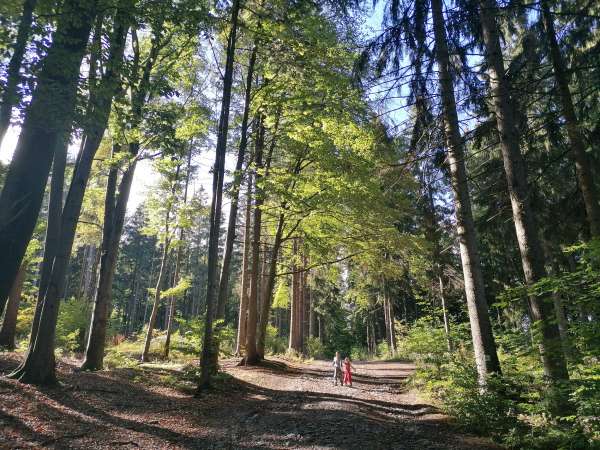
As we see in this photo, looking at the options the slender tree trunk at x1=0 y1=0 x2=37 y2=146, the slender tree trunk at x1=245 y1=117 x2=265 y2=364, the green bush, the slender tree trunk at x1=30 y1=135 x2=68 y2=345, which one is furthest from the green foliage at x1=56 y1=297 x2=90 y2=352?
the slender tree trunk at x1=0 y1=0 x2=37 y2=146

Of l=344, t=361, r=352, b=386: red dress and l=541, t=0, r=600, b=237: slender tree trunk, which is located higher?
l=541, t=0, r=600, b=237: slender tree trunk

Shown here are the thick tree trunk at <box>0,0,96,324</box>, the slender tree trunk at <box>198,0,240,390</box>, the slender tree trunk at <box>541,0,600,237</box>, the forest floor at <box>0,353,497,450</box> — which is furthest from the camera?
the slender tree trunk at <box>198,0,240,390</box>

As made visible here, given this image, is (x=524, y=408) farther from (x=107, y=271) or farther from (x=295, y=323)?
(x=295, y=323)

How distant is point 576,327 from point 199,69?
1613 cm

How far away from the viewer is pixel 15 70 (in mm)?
5676

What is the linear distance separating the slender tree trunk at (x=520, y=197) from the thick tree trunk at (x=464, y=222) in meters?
0.93

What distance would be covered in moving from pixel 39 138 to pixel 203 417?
5907 millimetres

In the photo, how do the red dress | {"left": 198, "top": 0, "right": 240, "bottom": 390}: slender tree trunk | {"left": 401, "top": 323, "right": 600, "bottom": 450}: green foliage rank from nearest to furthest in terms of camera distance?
{"left": 401, "top": 323, "right": 600, "bottom": 450}: green foliage < {"left": 198, "top": 0, "right": 240, "bottom": 390}: slender tree trunk < the red dress

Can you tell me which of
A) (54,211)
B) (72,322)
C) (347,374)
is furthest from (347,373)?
(72,322)

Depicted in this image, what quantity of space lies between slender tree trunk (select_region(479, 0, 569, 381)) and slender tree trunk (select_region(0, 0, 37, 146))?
7045 millimetres

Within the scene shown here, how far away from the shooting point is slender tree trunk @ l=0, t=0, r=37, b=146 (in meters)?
5.52

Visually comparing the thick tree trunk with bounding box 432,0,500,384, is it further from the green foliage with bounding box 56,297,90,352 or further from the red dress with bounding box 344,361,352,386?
the green foliage with bounding box 56,297,90,352

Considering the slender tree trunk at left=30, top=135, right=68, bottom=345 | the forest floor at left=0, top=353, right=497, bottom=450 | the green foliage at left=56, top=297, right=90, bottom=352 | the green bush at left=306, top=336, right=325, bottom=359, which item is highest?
the slender tree trunk at left=30, top=135, right=68, bottom=345

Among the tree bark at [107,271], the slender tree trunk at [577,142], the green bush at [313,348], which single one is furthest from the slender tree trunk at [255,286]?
the green bush at [313,348]
